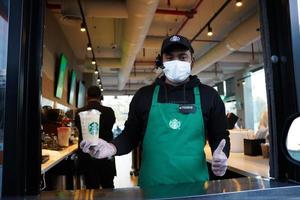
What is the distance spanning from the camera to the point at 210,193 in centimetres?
87

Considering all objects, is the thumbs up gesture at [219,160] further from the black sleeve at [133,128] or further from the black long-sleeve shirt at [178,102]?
the black sleeve at [133,128]

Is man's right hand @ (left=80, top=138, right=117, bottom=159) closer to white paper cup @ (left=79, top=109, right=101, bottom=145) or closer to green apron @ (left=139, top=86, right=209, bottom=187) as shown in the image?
white paper cup @ (left=79, top=109, right=101, bottom=145)

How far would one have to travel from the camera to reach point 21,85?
2.71 ft

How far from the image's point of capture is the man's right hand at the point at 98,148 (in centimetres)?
98

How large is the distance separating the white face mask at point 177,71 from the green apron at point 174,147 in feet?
0.60

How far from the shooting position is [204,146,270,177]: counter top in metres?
2.19

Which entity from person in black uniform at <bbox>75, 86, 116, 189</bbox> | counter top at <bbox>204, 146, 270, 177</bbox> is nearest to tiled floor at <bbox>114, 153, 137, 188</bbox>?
person in black uniform at <bbox>75, 86, 116, 189</bbox>

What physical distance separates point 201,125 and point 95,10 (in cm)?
388

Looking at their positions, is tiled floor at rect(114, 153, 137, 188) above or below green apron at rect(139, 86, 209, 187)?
below

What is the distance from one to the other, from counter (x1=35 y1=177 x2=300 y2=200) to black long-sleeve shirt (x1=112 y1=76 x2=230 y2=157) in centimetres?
56

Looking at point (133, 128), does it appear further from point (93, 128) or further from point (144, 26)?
point (144, 26)

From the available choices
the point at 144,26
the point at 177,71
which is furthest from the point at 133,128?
the point at 144,26

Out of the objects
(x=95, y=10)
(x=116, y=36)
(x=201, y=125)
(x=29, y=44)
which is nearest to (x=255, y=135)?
(x=201, y=125)

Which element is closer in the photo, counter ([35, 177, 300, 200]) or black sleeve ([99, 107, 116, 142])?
counter ([35, 177, 300, 200])
